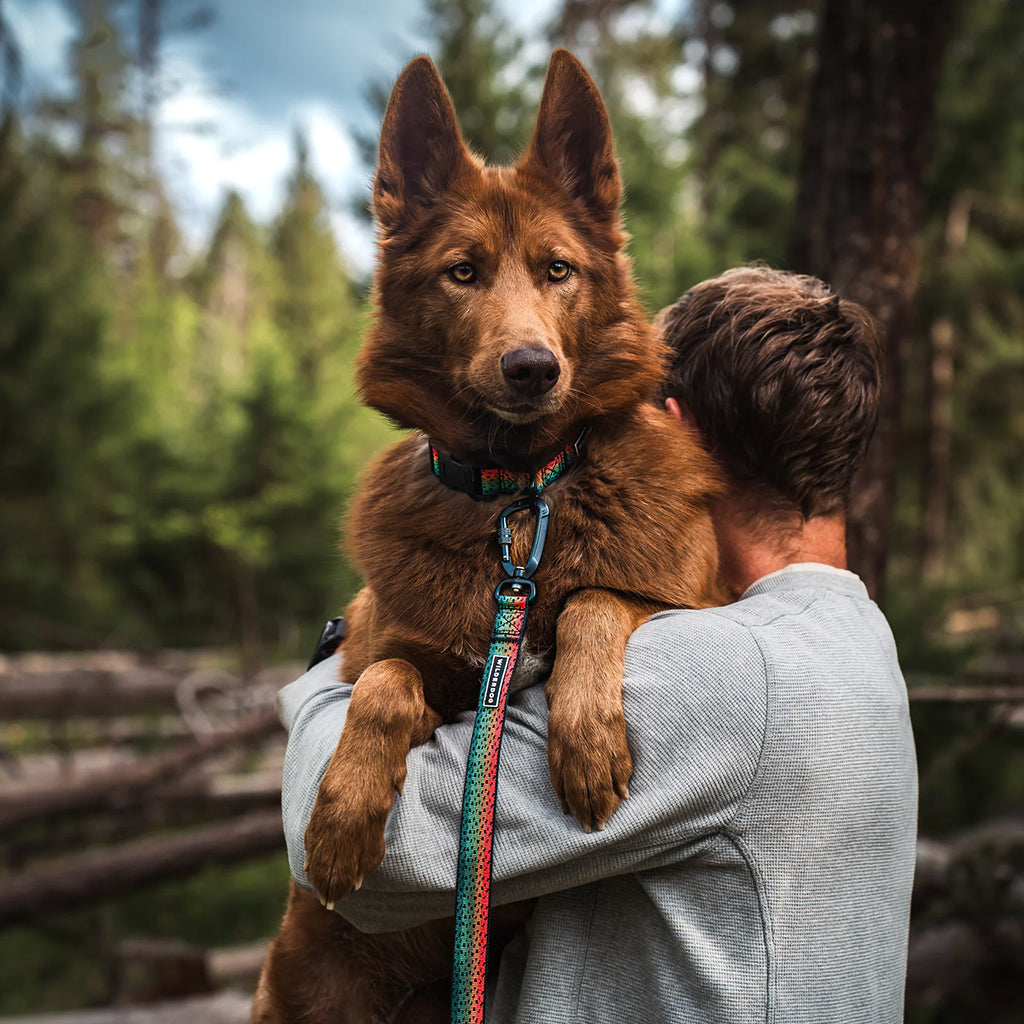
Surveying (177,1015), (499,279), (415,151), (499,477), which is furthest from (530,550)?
(177,1015)

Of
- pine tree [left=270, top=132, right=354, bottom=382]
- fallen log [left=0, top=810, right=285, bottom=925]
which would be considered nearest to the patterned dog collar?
fallen log [left=0, top=810, right=285, bottom=925]

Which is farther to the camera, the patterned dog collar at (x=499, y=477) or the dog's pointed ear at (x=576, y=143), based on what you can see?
the dog's pointed ear at (x=576, y=143)

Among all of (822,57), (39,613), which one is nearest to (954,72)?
(822,57)

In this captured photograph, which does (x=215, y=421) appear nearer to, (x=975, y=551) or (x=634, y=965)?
(x=975, y=551)

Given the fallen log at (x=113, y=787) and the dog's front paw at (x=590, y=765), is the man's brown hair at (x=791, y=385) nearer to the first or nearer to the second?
the dog's front paw at (x=590, y=765)

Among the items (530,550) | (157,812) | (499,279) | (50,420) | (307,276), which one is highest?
(499,279)

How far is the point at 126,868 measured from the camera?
4.91 metres

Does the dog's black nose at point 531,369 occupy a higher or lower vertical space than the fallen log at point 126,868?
higher

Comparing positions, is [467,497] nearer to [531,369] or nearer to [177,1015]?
[531,369]

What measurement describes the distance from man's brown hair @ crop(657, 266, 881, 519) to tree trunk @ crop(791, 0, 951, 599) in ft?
3.93

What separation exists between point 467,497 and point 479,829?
901mm

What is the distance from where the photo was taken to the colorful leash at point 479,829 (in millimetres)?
1460

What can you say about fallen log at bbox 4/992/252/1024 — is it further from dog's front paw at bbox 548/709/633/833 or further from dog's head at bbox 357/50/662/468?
dog's front paw at bbox 548/709/633/833

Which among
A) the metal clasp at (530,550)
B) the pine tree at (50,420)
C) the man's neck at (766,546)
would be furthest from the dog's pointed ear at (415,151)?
the pine tree at (50,420)
